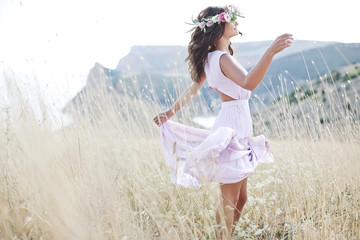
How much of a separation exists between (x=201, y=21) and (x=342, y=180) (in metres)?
1.59

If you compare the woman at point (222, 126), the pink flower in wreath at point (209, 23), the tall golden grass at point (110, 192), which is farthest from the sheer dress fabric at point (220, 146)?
the pink flower in wreath at point (209, 23)

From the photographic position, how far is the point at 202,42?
6.19ft

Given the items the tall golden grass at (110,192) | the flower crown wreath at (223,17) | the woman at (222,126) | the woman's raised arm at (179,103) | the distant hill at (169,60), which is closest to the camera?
the tall golden grass at (110,192)

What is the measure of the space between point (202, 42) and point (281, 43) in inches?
24.4

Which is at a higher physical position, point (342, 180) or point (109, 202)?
point (109, 202)

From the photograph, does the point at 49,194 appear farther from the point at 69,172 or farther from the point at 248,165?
the point at 248,165

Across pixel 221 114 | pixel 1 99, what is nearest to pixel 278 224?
pixel 221 114

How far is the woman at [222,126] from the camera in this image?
4.98ft

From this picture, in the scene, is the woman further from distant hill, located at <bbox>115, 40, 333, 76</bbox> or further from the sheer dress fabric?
distant hill, located at <bbox>115, 40, 333, 76</bbox>

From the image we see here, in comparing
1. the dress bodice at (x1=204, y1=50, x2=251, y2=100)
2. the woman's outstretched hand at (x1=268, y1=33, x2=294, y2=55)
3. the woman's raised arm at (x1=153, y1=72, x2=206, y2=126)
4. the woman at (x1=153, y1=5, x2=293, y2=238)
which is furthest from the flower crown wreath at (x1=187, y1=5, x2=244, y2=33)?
the woman's outstretched hand at (x1=268, y1=33, x2=294, y2=55)

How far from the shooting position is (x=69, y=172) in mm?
1632

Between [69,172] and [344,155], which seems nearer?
[69,172]

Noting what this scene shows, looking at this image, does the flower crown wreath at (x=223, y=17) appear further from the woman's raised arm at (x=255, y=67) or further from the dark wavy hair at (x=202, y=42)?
the woman's raised arm at (x=255, y=67)

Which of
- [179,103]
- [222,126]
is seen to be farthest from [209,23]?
[222,126]
